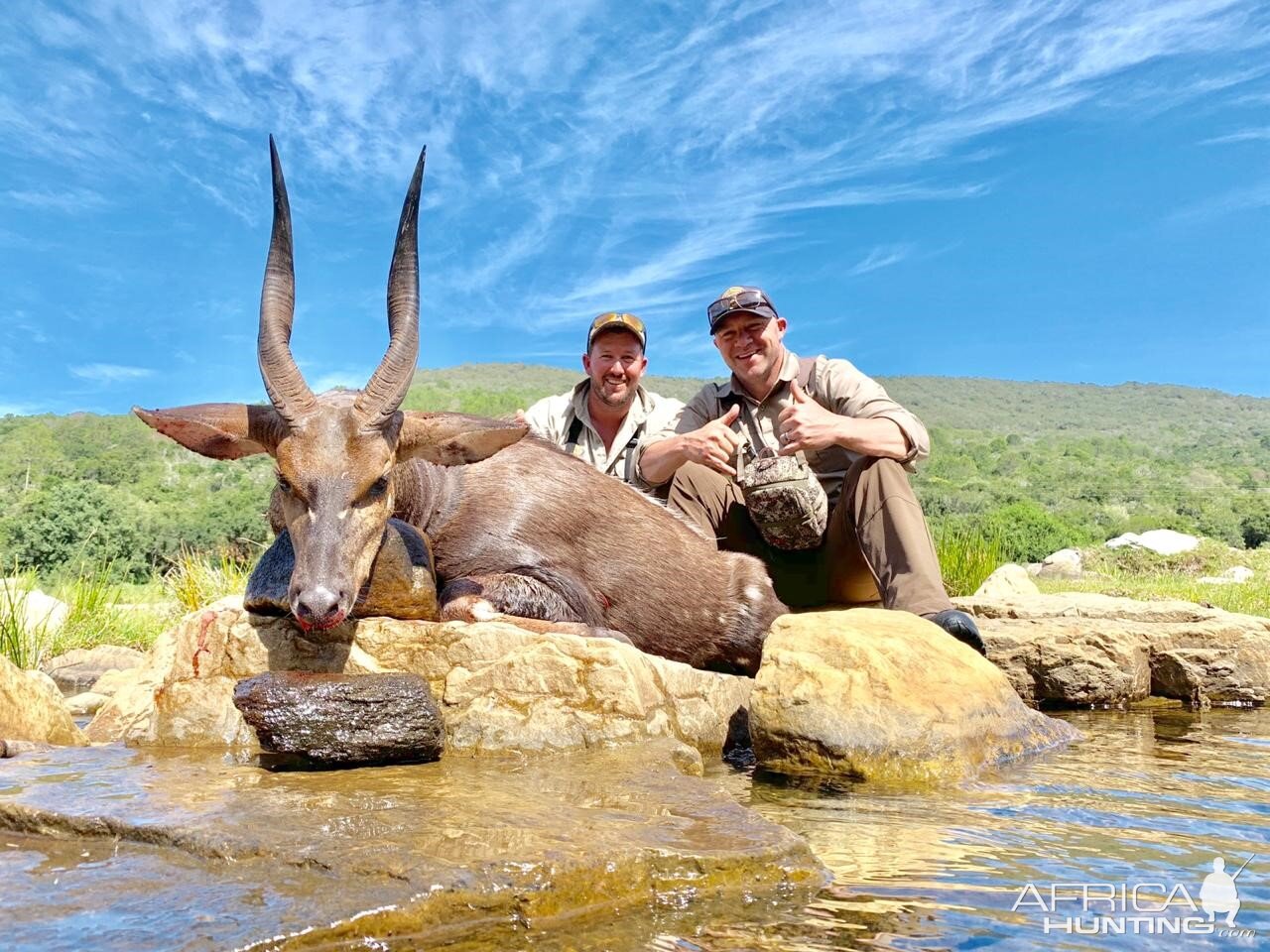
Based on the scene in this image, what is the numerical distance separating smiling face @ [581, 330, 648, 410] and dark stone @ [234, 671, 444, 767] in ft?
15.7

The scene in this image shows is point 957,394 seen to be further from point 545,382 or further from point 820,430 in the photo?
point 820,430

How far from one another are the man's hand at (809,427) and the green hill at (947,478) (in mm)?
9371

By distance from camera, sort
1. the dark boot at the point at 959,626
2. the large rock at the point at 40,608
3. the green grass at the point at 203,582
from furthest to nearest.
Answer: the green grass at the point at 203,582 < the large rock at the point at 40,608 < the dark boot at the point at 959,626

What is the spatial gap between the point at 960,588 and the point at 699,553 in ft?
27.7

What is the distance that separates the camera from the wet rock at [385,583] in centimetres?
533

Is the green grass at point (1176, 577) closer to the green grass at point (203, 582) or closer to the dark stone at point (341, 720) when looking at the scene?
the dark stone at point (341, 720)

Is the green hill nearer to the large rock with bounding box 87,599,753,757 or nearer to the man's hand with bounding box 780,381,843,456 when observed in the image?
the man's hand with bounding box 780,381,843,456

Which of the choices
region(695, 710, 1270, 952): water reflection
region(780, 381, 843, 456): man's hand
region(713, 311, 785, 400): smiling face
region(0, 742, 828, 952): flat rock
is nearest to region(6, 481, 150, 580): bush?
region(713, 311, 785, 400): smiling face

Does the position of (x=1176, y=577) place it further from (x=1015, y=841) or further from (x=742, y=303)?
(x=1015, y=841)

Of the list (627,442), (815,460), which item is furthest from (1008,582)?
(815,460)

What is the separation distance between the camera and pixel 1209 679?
8328mm

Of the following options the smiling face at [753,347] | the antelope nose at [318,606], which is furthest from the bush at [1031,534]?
the antelope nose at [318,606]

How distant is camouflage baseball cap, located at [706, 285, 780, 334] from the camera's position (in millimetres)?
7660

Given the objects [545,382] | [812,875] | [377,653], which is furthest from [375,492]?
[545,382]
